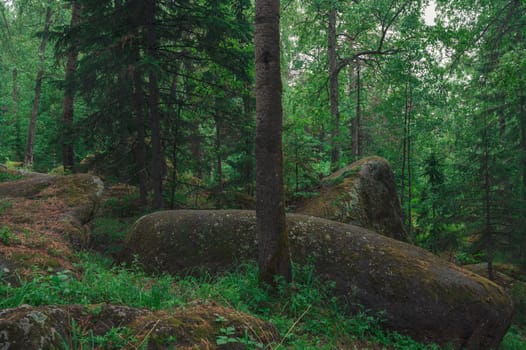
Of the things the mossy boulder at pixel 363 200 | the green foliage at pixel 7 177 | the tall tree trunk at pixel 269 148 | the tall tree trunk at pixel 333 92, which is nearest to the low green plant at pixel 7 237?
the tall tree trunk at pixel 269 148

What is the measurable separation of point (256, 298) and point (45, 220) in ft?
15.1

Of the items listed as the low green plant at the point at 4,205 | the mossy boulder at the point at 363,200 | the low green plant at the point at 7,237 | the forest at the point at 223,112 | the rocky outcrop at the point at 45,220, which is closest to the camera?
the rocky outcrop at the point at 45,220

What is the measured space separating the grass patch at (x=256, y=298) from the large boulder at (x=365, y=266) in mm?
313

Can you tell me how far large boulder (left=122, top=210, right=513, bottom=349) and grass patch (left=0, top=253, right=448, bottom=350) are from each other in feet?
1.03

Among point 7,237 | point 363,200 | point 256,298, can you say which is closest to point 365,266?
point 256,298

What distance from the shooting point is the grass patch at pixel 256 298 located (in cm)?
366

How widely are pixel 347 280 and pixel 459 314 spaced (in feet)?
5.60

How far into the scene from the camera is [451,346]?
5.36m

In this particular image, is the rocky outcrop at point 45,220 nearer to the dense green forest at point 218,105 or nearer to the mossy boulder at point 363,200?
the dense green forest at point 218,105

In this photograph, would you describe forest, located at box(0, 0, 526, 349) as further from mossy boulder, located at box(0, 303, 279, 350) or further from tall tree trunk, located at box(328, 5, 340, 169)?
mossy boulder, located at box(0, 303, 279, 350)

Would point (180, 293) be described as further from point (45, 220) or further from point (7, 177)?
point (7, 177)

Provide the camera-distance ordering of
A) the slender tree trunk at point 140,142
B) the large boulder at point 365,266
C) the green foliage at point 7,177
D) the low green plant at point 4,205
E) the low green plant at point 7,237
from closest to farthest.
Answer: the low green plant at point 7,237 < the large boulder at point 365,266 < the low green plant at point 4,205 < the slender tree trunk at point 140,142 < the green foliage at point 7,177

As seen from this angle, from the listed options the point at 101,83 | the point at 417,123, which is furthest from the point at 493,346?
the point at 417,123

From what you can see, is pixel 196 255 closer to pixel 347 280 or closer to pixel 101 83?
pixel 347 280
